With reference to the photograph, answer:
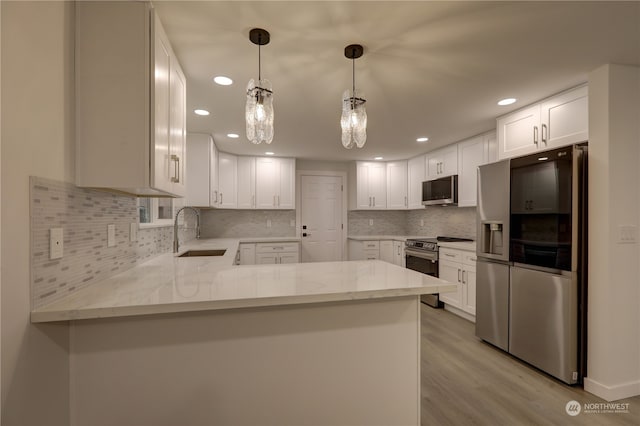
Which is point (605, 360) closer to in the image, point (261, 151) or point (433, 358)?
point (433, 358)

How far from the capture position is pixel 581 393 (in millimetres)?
2117

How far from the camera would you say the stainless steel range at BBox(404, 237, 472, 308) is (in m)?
4.10

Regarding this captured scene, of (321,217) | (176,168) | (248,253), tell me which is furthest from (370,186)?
(176,168)

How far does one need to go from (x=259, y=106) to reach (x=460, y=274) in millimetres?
3218

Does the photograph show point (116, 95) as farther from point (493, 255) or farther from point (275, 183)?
point (275, 183)

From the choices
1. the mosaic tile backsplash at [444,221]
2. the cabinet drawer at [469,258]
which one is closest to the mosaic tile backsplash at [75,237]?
the cabinet drawer at [469,258]

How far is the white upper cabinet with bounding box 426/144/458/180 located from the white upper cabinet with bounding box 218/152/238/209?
10.4ft

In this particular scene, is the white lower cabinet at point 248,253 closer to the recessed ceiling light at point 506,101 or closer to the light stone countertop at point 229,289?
the light stone countertop at point 229,289

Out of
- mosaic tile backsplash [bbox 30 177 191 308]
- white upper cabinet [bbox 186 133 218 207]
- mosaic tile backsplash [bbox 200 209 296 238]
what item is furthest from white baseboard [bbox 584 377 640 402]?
mosaic tile backsplash [bbox 200 209 296 238]

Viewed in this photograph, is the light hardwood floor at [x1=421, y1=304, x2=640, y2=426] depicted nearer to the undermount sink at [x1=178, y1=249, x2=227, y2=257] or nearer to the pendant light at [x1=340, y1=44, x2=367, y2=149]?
the pendant light at [x1=340, y1=44, x2=367, y2=149]

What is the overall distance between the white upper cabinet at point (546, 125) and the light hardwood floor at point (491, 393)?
74.5 inches

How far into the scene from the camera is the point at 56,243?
111 centimetres

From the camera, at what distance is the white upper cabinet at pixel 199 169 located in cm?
365

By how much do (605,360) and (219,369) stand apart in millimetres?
2573
